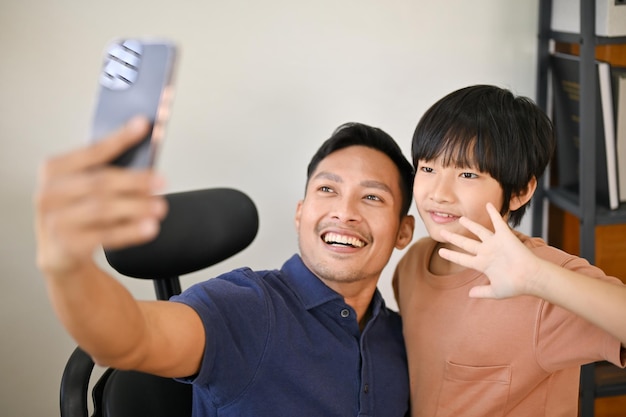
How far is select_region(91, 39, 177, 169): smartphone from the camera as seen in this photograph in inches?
31.0

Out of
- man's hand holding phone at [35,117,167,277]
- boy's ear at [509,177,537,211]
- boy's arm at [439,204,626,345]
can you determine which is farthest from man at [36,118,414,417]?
boy's arm at [439,204,626,345]

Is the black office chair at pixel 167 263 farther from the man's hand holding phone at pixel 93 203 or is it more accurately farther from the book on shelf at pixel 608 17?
the book on shelf at pixel 608 17

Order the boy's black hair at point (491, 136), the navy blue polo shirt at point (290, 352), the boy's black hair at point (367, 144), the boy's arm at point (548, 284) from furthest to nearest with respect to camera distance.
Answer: the boy's black hair at point (367, 144)
the boy's black hair at point (491, 136)
the navy blue polo shirt at point (290, 352)
the boy's arm at point (548, 284)

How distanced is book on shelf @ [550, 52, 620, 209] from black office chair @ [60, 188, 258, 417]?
1.02 metres

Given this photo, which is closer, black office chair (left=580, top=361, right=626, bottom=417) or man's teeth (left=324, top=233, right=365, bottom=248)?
man's teeth (left=324, top=233, right=365, bottom=248)

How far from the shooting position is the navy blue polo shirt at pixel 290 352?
4.28 ft

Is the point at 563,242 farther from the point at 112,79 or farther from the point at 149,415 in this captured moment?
the point at 112,79

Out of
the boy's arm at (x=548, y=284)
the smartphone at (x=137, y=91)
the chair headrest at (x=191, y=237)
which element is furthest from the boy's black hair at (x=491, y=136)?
the smartphone at (x=137, y=91)

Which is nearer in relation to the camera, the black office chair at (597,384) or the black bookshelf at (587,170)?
the black bookshelf at (587,170)

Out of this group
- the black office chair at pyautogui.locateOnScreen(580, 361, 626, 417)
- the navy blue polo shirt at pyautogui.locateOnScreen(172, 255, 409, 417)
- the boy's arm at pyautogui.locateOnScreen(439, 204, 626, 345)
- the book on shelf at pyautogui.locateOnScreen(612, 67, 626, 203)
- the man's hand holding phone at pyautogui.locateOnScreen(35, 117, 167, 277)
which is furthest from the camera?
the black office chair at pyautogui.locateOnScreen(580, 361, 626, 417)

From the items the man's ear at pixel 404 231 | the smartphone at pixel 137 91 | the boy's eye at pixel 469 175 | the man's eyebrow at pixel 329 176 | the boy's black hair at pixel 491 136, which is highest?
the smartphone at pixel 137 91

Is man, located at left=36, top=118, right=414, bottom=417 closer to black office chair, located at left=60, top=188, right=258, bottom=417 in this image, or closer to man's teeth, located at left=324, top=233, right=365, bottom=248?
man's teeth, located at left=324, top=233, right=365, bottom=248

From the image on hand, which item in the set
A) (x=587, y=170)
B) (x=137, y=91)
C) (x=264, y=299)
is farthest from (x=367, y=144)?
(x=137, y=91)

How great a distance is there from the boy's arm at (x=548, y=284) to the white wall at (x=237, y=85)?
1055 mm
